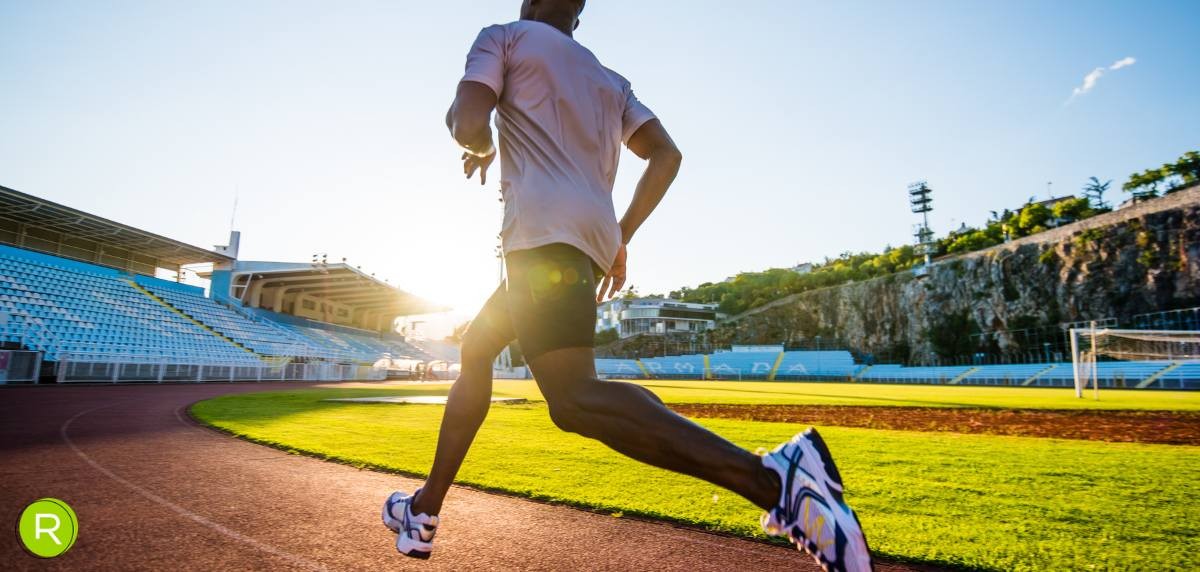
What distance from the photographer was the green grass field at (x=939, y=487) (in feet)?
7.86

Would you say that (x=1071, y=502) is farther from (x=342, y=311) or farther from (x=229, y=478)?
(x=342, y=311)

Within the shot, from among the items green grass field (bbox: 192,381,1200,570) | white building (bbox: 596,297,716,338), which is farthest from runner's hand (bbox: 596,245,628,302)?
white building (bbox: 596,297,716,338)

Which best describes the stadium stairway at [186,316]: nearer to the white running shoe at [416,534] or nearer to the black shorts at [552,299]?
the white running shoe at [416,534]

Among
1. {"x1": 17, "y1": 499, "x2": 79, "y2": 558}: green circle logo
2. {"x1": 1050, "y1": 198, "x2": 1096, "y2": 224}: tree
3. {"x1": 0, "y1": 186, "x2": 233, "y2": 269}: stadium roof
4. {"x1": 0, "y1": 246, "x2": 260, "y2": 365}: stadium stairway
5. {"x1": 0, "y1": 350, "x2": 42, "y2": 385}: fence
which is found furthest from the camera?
{"x1": 1050, "y1": 198, "x2": 1096, "y2": 224}: tree

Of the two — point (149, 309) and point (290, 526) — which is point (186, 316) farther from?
point (290, 526)

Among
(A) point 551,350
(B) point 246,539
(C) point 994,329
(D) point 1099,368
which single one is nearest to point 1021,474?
(A) point 551,350

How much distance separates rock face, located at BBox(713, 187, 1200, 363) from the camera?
1644 inches

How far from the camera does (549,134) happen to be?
1.72m

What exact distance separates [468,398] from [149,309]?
99.6ft

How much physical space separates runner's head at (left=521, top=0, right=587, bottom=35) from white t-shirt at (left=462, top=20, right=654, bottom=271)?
138mm

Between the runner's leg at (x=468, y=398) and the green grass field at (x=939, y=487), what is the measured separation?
1.38 meters

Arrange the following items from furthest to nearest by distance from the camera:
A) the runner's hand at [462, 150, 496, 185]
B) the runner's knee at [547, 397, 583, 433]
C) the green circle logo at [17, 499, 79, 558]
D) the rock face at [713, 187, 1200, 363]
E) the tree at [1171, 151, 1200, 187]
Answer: the tree at [1171, 151, 1200, 187] < the rock face at [713, 187, 1200, 363] < the green circle logo at [17, 499, 79, 558] < the runner's hand at [462, 150, 496, 185] < the runner's knee at [547, 397, 583, 433]

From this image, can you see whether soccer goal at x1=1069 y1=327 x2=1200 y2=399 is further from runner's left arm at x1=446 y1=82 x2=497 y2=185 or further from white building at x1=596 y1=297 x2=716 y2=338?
white building at x1=596 y1=297 x2=716 y2=338

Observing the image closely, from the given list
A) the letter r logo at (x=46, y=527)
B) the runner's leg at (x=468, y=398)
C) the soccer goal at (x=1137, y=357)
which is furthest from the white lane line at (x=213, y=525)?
the soccer goal at (x=1137, y=357)
